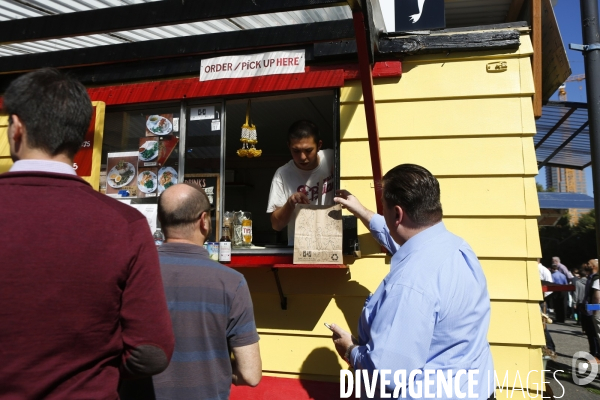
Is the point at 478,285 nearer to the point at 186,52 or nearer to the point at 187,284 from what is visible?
the point at 187,284

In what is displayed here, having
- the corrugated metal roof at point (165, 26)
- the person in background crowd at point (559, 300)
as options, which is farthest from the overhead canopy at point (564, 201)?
the corrugated metal roof at point (165, 26)

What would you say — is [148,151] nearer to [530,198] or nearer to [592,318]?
[530,198]

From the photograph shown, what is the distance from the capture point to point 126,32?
151 inches

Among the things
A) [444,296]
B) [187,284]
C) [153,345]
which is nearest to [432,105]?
[444,296]

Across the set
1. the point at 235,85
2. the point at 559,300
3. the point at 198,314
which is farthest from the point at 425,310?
the point at 559,300

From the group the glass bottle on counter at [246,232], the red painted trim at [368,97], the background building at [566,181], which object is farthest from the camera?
the background building at [566,181]

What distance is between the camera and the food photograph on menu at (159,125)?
4018 millimetres

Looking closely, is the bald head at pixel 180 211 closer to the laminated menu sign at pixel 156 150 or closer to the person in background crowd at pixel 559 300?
the laminated menu sign at pixel 156 150

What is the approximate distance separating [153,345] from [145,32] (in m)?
3.26

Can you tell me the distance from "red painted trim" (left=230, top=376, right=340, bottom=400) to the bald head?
6.09 feet

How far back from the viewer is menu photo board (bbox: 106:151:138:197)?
Answer: 4043 millimetres

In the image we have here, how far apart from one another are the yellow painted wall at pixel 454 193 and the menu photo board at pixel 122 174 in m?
1.36

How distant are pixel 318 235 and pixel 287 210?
341mm

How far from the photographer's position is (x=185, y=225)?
2.13 m
